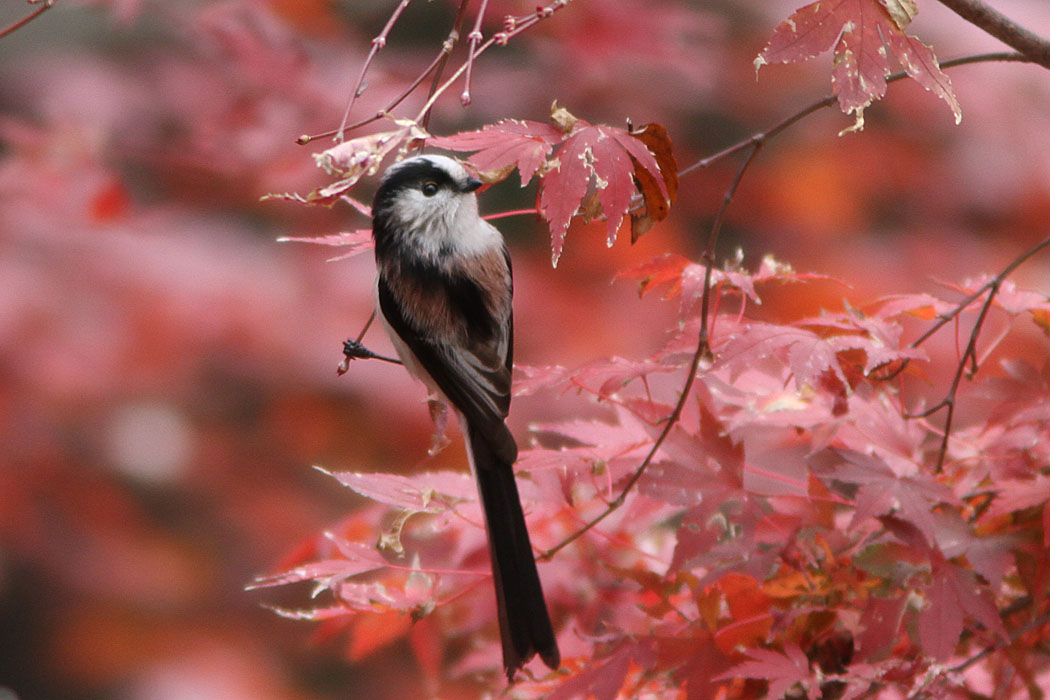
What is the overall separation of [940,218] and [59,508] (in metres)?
3.50

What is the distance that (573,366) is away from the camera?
10.1 ft

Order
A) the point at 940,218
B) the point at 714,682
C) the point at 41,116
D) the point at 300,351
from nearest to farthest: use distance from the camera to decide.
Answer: the point at 714,682, the point at 300,351, the point at 41,116, the point at 940,218

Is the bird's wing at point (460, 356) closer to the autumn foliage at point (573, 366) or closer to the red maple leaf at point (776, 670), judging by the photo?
the autumn foliage at point (573, 366)

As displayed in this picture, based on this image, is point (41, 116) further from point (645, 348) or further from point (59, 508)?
point (645, 348)

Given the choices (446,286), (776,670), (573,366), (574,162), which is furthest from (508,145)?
(573,366)

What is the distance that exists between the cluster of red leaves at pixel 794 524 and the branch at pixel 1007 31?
343mm

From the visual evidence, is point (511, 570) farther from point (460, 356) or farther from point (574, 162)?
point (574, 162)

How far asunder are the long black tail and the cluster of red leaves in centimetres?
5

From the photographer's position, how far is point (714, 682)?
1276mm

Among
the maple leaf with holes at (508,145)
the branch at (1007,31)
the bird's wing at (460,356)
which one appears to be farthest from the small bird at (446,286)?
the branch at (1007,31)

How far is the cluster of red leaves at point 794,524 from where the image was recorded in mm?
1206

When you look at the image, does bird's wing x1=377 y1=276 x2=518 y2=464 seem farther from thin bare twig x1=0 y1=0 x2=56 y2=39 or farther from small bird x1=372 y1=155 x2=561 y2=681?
thin bare twig x1=0 y1=0 x2=56 y2=39

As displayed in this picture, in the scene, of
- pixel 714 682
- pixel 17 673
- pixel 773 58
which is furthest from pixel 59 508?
pixel 773 58

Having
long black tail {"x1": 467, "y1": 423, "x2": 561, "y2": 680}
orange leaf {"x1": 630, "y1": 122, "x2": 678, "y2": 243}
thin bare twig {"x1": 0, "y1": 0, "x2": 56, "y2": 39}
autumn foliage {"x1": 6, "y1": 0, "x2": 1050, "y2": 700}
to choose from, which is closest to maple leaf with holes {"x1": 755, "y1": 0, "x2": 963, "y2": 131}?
autumn foliage {"x1": 6, "y1": 0, "x2": 1050, "y2": 700}
